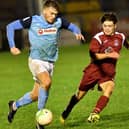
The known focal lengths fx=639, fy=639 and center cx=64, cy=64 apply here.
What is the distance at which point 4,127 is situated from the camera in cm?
1039

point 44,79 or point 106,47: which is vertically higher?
point 106,47

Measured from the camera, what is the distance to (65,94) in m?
14.2

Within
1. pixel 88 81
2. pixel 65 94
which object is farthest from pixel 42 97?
pixel 65 94

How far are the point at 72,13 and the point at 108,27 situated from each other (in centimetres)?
2451

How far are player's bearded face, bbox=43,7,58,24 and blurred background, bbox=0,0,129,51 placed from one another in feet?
60.3

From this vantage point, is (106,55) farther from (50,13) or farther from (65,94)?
(65,94)

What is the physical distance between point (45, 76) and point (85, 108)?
2.45m

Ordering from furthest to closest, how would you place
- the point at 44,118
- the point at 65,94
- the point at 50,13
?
the point at 65,94
the point at 50,13
the point at 44,118

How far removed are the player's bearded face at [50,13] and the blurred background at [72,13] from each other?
18375 mm

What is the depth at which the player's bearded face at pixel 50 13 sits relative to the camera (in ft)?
32.2

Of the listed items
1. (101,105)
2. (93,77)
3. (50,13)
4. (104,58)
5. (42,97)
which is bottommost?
(101,105)

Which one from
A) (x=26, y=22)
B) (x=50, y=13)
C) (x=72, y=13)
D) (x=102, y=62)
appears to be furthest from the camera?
(x=72, y=13)

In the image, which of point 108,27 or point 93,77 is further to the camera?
point 93,77

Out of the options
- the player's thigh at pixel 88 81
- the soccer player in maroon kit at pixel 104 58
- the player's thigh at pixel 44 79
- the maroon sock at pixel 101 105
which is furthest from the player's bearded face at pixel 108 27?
the player's thigh at pixel 44 79
